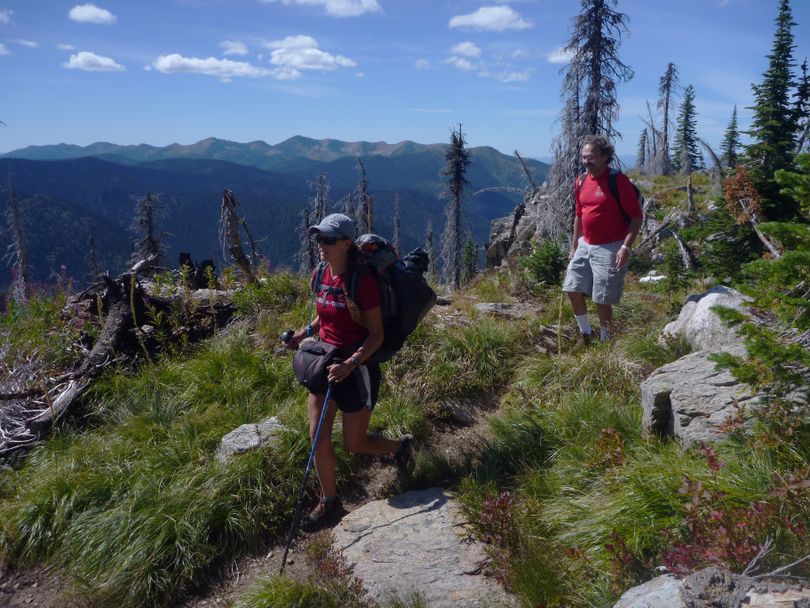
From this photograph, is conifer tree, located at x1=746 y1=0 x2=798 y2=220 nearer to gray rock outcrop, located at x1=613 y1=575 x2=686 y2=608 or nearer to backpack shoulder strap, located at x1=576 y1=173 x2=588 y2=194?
backpack shoulder strap, located at x1=576 y1=173 x2=588 y2=194

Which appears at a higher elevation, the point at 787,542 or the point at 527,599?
the point at 787,542

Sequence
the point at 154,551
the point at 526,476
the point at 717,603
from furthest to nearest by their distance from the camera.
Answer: the point at 526,476, the point at 154,551, the point at 717,603

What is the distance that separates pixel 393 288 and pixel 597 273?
3006mm

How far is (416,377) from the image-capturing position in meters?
6.38

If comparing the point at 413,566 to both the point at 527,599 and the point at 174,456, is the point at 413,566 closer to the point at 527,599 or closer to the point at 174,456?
the point at 527,599

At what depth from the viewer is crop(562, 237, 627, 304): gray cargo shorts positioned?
20.0 feet

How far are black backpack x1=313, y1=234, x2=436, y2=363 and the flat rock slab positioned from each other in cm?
125

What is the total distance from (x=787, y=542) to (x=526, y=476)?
1880mm

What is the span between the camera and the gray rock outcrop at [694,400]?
3.99 metres

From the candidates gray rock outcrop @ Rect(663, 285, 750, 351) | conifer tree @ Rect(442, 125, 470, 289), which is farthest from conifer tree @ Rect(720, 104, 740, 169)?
gray rock outcrop @ Rect(663, 285, 750, 351)

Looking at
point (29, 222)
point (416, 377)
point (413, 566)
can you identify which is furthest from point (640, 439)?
point (29, 222)

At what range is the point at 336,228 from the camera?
3938 mm

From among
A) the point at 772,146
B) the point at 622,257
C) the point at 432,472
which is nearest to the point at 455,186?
the point at 772,146

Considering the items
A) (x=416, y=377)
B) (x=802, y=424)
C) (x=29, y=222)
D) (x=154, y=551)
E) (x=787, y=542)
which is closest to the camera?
(x=787, y=542)
